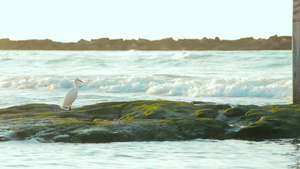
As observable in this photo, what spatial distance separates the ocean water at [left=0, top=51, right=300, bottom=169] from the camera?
6.29 m

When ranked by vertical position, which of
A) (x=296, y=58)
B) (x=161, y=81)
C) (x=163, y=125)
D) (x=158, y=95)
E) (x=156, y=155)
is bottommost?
(x=158, y=95)

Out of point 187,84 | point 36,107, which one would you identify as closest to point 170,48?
point 187,84

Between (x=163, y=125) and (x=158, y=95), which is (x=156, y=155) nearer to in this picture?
(x=163, y=125)

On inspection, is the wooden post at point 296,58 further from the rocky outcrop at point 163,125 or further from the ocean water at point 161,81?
the ocean water at point 161,81

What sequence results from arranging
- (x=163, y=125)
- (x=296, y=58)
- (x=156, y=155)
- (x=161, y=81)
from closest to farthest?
1. (x=156, y=155)
2. (x=163, y=125)
3. (x=296, y=58)
4. (x=161, y=81)

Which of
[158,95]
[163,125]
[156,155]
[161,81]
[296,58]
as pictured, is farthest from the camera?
[161,81]

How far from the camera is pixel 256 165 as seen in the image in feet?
19.8

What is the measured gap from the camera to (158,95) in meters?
19.8

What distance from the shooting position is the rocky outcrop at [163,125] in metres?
7.80

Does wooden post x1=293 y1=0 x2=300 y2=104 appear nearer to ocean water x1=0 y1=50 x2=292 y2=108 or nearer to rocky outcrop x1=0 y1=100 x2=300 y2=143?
rocky outcrop x1=0 y1=100 x2=300 y2=143

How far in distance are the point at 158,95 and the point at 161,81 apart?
10.8 feet

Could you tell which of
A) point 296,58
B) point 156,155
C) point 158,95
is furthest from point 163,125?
point 158,95

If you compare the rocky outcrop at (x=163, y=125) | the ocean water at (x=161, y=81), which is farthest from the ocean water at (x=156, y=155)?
the ocean water at (x=161, y=81)

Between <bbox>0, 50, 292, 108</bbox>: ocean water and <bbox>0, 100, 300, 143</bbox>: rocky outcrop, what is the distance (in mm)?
5598
